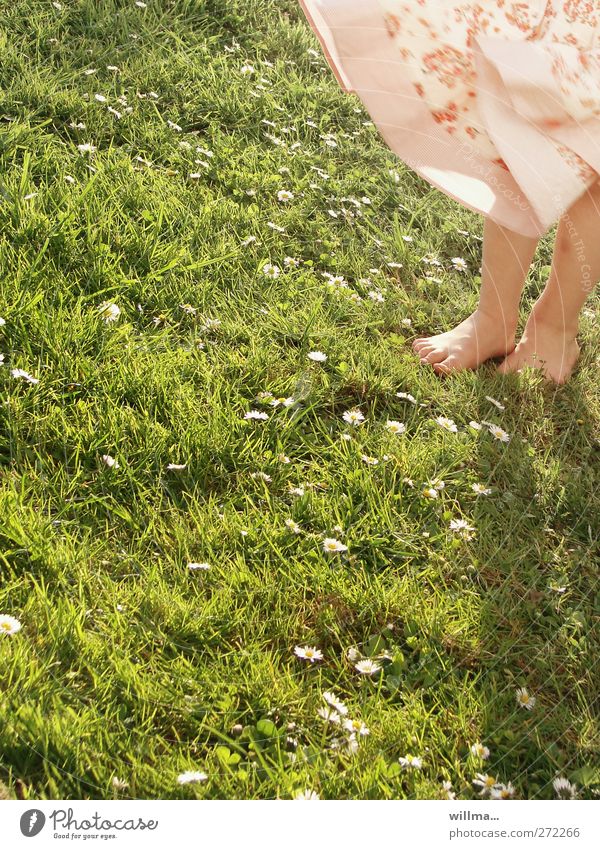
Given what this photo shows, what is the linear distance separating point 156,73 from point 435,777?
2558 millimetres

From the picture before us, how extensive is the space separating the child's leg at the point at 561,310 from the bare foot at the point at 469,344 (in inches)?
1.8

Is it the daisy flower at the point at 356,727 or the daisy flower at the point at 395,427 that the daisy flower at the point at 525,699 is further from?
the daisy flower at the point at 395,427

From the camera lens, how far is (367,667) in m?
1.53

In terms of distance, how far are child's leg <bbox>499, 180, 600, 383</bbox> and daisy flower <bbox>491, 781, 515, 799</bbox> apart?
1153mm

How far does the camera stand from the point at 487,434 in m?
2.08

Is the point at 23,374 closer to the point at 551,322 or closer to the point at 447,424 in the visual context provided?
the point at 447,424

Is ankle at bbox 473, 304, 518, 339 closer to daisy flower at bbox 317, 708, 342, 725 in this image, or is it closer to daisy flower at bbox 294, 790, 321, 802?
daisy flower at bbox 317, 708, 342, 725

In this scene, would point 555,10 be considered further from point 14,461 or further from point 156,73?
point 156,73

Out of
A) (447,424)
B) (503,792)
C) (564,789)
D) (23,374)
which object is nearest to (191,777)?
(503,792)

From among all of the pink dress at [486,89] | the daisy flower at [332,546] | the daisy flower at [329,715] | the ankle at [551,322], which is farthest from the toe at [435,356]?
the daisy flower at [329,715]

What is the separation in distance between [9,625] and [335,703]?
528 millimetres

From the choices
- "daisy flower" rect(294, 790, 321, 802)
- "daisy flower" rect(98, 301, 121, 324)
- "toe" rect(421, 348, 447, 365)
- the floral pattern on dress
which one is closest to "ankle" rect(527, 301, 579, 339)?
"toe" rect(421, 348, 447, 365)

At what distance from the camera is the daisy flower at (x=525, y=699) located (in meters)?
1.53

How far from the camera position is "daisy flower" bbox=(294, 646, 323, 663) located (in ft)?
4.99
